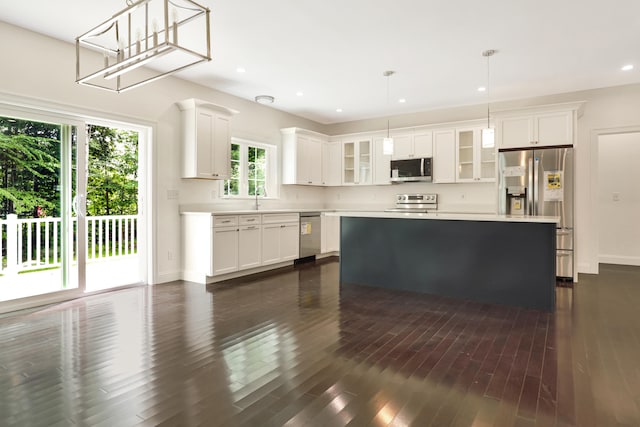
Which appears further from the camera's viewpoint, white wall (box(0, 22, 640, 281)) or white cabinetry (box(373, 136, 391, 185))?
white cabinetry (box(373, 136, 391, 185))

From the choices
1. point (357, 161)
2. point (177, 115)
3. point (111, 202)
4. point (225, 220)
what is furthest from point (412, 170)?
point (111, 202)

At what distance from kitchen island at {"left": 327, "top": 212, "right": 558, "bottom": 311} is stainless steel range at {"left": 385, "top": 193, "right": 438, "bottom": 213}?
2.17 meters

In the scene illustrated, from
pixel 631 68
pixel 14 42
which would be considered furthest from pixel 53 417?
pixel 631 68

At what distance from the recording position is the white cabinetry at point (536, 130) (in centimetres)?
512

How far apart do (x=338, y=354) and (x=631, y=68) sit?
511cm

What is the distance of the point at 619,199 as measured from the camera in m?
6.46

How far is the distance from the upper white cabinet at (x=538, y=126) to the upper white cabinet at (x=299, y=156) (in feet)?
10.5

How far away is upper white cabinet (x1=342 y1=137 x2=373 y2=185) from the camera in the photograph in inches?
278

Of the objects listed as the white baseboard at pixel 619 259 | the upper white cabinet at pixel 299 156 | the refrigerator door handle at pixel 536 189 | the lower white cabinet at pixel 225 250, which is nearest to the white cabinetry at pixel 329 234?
the upper white cabinet at pixel 299 156

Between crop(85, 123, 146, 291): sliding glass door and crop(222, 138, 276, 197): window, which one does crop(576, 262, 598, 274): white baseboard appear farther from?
crop(85, 123, 146, 291): sliding glass door

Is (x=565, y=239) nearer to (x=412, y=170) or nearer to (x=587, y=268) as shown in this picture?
(x=587, y=268)

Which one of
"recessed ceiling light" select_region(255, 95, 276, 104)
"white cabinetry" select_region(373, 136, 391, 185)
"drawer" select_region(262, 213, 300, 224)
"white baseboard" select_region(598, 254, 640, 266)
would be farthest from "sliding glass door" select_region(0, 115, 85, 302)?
"white baseboard" select_region(598, 254, 640, 266)

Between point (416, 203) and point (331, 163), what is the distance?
1898mm

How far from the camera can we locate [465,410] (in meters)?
1.88
